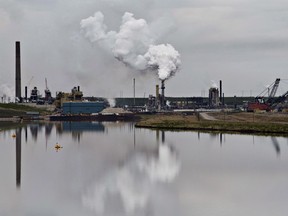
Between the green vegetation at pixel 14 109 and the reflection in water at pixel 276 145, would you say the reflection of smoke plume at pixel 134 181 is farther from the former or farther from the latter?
the green vegetation at pixel 14 109

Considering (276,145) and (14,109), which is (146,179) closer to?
(276,145)

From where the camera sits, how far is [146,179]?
45.9 m

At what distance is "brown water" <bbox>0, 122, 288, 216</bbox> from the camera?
35.4 m

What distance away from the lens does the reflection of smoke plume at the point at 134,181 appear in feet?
121

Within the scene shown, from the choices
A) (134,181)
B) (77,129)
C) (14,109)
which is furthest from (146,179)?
(14,109)

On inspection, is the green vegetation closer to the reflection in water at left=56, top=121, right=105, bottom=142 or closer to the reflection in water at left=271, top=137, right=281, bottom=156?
the reflection in water at left=56, top=121, right=105, bottom=142

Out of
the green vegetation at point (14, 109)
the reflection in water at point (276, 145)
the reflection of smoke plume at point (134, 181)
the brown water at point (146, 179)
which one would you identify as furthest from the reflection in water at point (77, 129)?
the green vegetation at point (14, 109)

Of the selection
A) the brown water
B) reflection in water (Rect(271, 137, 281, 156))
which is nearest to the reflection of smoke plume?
the brown water

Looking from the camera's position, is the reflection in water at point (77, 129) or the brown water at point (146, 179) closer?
the brown water at point (146, 179)

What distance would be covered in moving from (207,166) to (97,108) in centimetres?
12660

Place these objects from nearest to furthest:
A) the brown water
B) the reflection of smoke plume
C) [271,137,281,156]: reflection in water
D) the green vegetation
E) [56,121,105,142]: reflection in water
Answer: the brown water → the reflection of smoke plume → [271,137,281,156]: reflection in water → [56,121,105,142]: reflection in water → the green vegetation

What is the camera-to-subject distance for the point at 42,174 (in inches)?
1884

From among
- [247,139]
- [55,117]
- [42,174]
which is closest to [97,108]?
[55,117]

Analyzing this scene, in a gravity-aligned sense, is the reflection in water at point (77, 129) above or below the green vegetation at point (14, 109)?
below
